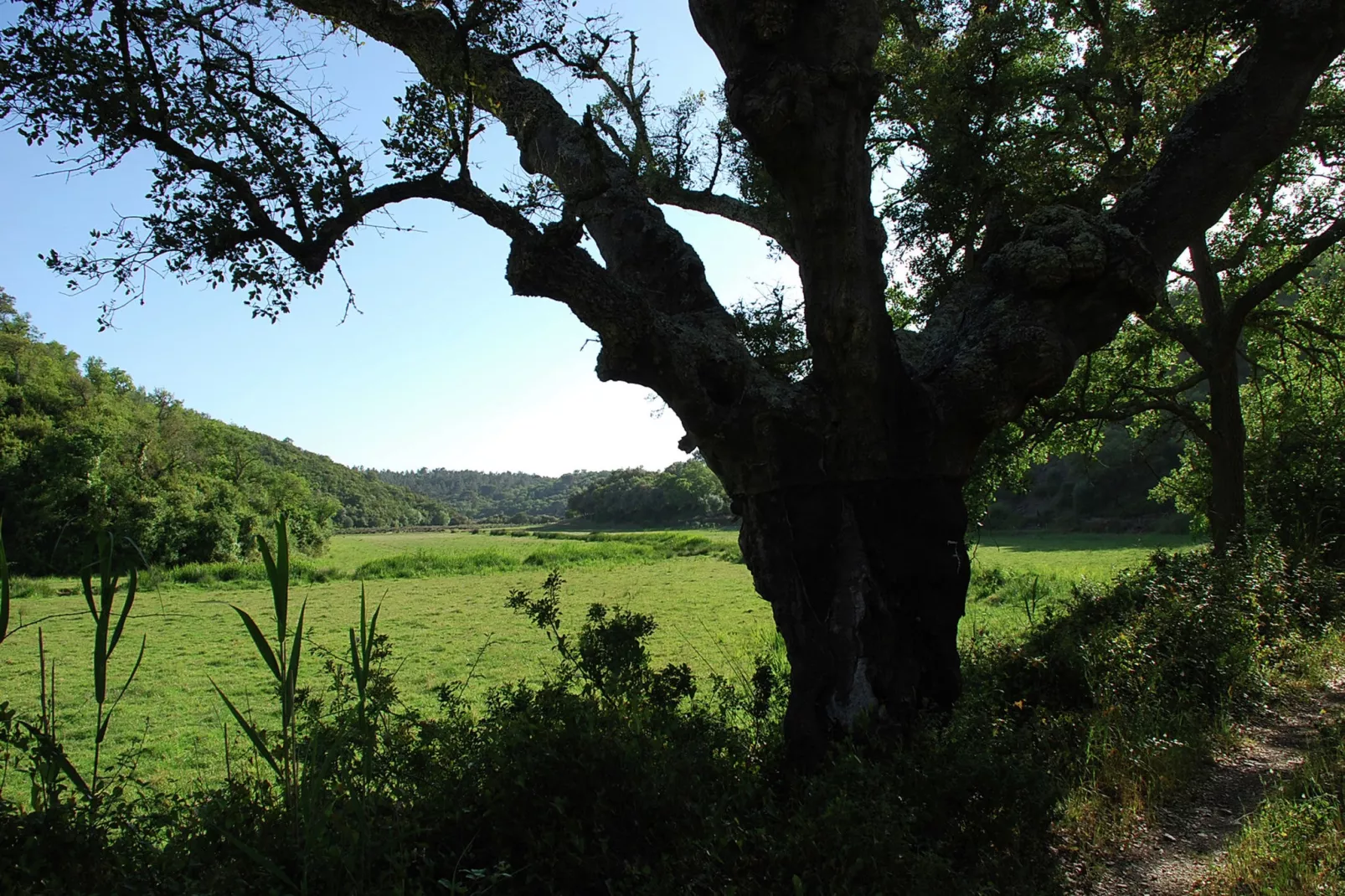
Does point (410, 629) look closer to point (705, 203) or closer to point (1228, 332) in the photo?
point (705, 203)

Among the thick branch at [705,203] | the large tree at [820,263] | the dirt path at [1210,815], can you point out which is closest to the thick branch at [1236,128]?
the large tree at [820,263]

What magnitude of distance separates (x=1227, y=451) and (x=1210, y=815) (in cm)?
871

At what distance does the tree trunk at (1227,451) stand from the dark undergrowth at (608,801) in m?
6.51

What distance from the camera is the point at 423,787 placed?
3.84 meters

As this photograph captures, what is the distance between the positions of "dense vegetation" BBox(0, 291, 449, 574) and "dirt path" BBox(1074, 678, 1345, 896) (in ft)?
102

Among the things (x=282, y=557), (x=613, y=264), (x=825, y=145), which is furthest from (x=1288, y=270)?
(x=282, y=557)

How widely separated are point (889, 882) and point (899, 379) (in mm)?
3506

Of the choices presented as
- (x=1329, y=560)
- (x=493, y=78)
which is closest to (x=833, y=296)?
(x=493, y=78)

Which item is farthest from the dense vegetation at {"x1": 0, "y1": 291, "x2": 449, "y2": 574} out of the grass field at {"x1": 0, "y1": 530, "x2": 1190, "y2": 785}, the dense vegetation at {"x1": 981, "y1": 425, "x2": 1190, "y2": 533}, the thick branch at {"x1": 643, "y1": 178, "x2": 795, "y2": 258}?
the dense vegetation at {"x1": 981, "y1": 425, "x2": 1190, "y2": 533}

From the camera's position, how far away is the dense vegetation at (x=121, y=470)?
130ft

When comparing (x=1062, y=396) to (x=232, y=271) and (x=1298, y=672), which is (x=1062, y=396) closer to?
(x=1298, y=672)

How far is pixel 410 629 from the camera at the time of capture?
78.7 ft

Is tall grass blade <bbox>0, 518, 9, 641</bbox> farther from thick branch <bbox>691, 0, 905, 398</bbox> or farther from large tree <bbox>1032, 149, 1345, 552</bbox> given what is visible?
large tree <bbox>1032, 149, 1345, 552</bbox>

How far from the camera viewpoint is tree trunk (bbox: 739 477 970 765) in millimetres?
5266
